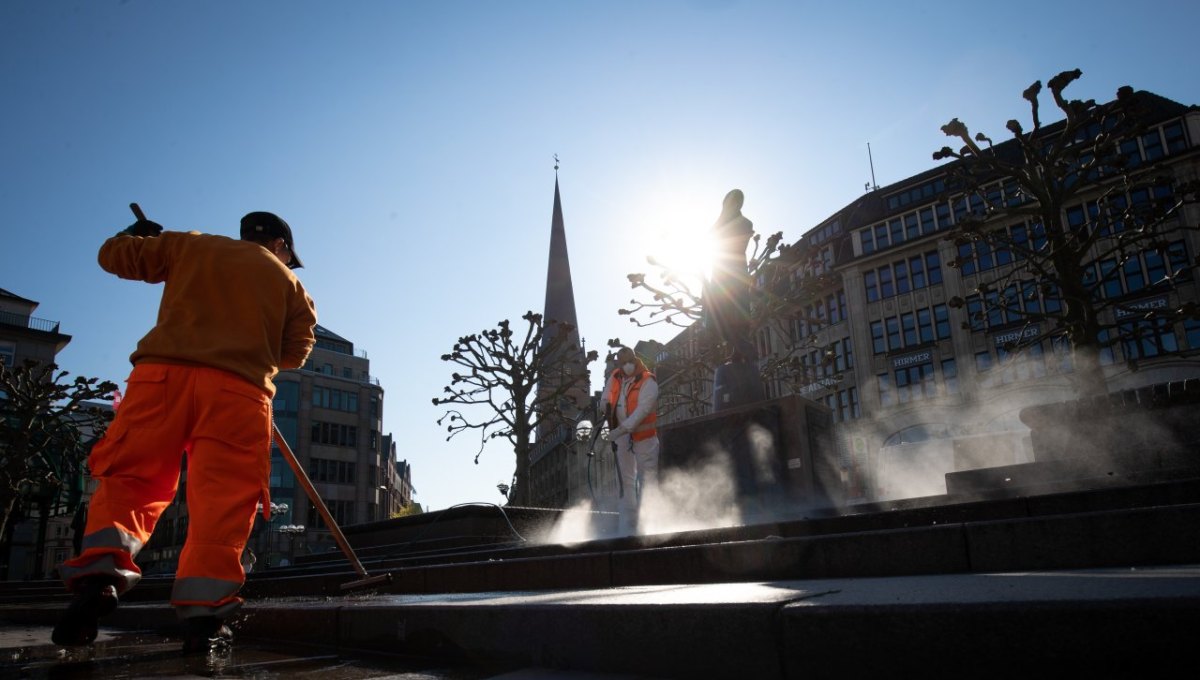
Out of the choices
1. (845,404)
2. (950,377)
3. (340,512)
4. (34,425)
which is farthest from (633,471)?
(340,512)

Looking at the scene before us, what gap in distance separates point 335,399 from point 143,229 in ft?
222

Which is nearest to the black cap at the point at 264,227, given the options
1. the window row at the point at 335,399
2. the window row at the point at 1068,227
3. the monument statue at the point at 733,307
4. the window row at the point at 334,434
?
the monument statue at the point at 733,307

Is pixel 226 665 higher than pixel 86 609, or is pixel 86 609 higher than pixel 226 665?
pixel 86 609

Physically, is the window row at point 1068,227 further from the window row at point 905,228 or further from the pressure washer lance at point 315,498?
the pressure washer lance at point 315,498

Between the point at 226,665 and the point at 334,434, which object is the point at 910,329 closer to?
the point at 226,665

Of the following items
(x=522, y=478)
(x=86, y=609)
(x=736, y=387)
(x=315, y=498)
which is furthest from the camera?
(x=522, y=478)

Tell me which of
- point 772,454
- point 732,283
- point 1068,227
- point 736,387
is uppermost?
point 1068,227

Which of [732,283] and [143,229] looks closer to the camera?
[143,229]

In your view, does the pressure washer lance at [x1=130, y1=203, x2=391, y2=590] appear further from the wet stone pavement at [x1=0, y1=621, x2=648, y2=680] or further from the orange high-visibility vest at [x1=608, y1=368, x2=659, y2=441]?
the orange high-visibility vest at [x1=608, y1=368, x2=659, y2=441]

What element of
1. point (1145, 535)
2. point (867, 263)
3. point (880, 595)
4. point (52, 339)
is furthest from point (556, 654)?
point (52, 339)

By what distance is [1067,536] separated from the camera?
9.49 feet

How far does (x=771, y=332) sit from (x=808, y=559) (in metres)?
56.6

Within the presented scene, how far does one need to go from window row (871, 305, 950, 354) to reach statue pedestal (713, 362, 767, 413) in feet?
130

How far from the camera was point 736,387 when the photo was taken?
9445 mm
